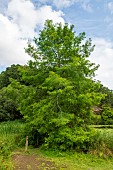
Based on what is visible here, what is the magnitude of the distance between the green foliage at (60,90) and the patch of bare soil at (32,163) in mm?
1794

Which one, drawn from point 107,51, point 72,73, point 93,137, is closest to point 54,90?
point 72,73

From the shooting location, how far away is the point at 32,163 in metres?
10.9

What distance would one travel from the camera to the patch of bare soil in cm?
1033

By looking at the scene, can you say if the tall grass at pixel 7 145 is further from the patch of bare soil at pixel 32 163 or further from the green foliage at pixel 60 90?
the green foliage at pixel 60 90

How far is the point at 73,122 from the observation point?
14094mm

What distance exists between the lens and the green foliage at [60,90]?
1338 cm

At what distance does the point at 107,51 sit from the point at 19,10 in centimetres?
745

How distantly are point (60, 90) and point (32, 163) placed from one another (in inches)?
151

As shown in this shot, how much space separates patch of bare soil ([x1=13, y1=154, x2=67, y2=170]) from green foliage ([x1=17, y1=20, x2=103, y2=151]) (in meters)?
1.79

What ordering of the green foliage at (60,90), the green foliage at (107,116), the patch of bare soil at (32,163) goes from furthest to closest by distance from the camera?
the green foliage at (107,116)
the green foliage at (60,90)
the patch of bare soil at (32,163)

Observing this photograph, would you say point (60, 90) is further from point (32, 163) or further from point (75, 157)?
point (32, 163)

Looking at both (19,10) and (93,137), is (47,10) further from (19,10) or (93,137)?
(93,137)

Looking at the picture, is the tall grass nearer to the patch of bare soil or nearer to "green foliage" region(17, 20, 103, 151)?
the patch of bare soil

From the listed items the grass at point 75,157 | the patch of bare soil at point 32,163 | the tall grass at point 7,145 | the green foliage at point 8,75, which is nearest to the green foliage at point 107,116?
the green foliage at point 8,75
